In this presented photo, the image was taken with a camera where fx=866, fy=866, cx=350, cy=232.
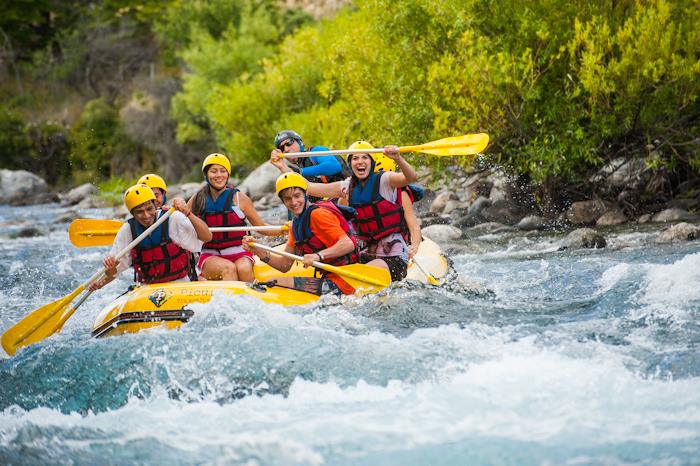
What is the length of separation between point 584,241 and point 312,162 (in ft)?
13.9

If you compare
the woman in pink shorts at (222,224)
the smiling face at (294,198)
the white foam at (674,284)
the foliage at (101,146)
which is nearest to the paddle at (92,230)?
the woman in pink shorts at (222,224)

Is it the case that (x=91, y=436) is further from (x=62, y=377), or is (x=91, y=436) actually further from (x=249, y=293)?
(x=249, y=293)

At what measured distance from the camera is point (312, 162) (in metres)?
8.86

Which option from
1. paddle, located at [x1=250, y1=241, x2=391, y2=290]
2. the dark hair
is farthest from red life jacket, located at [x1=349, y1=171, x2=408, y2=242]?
the dark hair

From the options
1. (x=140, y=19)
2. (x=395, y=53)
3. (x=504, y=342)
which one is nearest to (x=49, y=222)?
(x=395, y=53)

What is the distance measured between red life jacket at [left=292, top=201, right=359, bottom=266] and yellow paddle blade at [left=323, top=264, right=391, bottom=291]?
153 mm

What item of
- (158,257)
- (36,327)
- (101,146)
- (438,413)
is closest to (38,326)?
(36,327)

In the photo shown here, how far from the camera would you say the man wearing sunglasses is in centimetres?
851

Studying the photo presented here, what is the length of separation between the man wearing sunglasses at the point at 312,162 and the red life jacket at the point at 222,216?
85 centimetres

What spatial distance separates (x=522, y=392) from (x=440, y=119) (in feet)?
25.7

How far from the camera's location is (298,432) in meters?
5.12

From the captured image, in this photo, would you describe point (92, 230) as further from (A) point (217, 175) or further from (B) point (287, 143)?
(B) point (287, 143)

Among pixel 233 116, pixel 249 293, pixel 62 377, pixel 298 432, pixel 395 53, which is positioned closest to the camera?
pixel 298 432

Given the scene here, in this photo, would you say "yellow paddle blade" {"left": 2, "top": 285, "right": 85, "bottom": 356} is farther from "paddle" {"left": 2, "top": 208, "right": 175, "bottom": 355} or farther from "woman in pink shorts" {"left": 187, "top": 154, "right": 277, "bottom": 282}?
"woman in pink shorts" {"left": 187, "top": 154, "right": 277, "bottom": 282}
